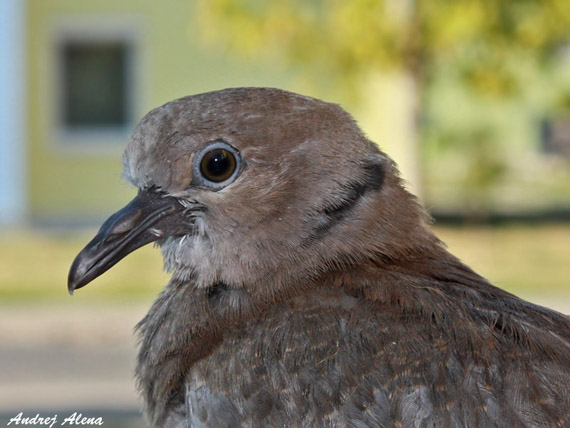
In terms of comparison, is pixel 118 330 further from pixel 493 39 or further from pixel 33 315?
pixel 493 39

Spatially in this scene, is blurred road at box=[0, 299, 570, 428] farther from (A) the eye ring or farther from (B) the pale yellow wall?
(B) the pale yellow wall

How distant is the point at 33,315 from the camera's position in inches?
411

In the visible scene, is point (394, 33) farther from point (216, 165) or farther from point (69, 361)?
point (216, 165)

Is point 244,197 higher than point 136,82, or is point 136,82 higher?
point 244,197

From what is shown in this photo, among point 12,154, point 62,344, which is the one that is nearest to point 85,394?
point 62,344

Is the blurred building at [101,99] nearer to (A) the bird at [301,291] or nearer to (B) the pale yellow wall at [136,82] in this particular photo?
(B) the pale yellow wall at [136,82]

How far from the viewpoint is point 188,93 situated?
17203 millimetres

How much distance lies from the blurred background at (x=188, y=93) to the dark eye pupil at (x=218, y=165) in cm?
506

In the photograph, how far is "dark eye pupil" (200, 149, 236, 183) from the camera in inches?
119

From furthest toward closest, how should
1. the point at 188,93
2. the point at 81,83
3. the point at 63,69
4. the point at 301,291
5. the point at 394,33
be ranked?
the point at 81,83 → the point at 63,69 → the point at 188,93 → the point at 394,33 → the point at 301,291

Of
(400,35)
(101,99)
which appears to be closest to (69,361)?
(400,35)

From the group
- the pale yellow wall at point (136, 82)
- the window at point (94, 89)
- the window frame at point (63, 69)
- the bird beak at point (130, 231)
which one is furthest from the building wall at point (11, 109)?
the bird beak at point (130, 231)

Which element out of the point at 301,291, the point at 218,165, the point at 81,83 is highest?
the point at 218,165

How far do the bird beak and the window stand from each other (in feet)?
52.0
